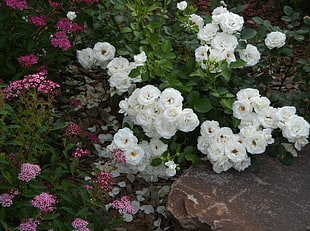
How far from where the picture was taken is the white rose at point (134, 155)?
228cm

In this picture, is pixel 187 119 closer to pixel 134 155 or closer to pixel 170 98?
pixel 170 98

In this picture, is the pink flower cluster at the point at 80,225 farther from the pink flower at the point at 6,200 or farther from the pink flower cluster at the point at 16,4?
the pink flower cluster at the point at 16,4

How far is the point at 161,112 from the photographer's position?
7.54 ft

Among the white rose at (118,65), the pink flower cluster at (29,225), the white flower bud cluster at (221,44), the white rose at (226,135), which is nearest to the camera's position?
the pink flower cluster at (29,225)

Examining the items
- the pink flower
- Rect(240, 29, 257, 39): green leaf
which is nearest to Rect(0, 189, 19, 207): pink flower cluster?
the pink flower

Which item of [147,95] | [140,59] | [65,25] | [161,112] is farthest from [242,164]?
[65,25]

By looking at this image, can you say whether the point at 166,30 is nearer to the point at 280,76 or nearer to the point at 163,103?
the point at 163,103

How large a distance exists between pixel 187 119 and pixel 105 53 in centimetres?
69

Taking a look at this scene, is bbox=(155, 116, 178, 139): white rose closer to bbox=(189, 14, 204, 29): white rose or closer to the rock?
the rock

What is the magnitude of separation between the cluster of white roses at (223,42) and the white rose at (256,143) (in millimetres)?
374

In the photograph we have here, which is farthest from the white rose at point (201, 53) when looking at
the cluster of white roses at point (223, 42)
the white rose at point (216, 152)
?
the white rose at point (216, 152)

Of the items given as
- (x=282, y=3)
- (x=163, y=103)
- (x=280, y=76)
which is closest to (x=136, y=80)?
(x=163, y=103)

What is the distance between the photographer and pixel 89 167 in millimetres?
2678

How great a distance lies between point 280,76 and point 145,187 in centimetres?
143
